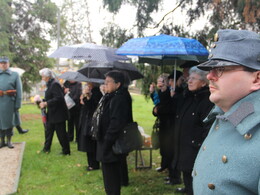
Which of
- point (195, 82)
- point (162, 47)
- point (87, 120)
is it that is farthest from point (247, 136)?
point (87, 120)

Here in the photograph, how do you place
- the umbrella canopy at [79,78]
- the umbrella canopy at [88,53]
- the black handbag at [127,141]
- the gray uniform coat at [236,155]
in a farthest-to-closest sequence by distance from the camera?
the umbrella canopy at [79,78] < the umbrella canopy at [88,53] < the black handbag at [127,141] < the gray uniform coat at [236,155]

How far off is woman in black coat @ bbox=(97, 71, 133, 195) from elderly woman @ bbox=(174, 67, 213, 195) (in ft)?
2.47

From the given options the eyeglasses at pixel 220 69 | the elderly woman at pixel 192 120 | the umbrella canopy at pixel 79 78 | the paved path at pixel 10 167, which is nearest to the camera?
the eyeglasses at pixel 220 69

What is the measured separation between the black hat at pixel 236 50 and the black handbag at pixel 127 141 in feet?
7.46

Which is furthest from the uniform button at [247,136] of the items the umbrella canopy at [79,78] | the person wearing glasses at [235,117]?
the umbrella canopy at [79,78]

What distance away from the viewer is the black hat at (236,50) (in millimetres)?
1262

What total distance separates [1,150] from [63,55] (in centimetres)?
299

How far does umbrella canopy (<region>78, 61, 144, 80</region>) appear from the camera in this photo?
560 centimetres

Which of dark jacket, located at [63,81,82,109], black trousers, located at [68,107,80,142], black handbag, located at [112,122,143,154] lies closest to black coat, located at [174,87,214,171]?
black handbag, located at [112,122,143,154]

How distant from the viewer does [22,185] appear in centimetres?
459

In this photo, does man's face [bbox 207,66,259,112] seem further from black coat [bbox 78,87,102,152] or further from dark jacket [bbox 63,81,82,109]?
dark jacket [bbox 63,81,82,109]

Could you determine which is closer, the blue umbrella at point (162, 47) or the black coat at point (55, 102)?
the blue umbrella at point (162, 47)

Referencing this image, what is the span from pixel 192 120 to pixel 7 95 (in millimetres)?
4774

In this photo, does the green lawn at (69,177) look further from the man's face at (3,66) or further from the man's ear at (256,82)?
the man's ear at (256,82)
